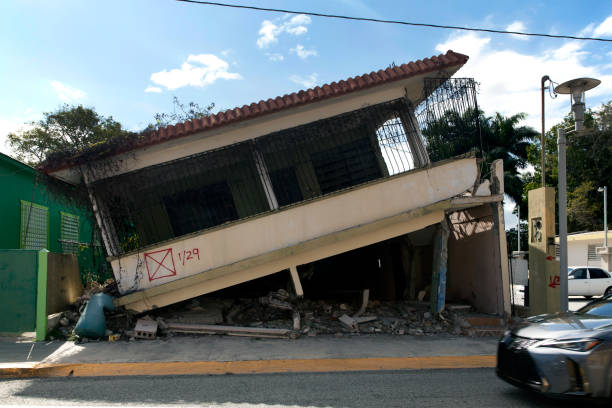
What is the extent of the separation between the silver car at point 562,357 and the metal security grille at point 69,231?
12.1 metres

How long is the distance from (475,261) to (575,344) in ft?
22.9

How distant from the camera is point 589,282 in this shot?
754 inches

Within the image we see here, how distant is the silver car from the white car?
54.1 feet

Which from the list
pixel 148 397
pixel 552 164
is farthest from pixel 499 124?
pixel 148 397

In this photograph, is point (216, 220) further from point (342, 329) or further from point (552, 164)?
point (552, 164)

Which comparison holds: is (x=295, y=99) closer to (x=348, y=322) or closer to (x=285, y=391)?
→ (x=348, y=322)

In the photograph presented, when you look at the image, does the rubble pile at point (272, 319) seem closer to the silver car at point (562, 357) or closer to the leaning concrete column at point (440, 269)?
the leaning concrete column at point (440, 269)

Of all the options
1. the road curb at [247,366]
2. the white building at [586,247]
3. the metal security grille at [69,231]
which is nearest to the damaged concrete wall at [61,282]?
the road curb at [247,366]

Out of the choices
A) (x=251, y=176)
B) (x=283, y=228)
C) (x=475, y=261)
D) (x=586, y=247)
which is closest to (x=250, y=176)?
(x=251, y=176)

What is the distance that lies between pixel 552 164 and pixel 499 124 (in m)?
4.65

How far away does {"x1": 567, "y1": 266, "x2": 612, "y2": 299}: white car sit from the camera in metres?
19.1

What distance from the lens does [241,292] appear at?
11.8 meters

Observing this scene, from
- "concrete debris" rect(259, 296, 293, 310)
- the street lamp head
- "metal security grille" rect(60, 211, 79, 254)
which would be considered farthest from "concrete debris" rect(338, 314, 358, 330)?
"metal security grille" rect(60, 211, 79, 254)

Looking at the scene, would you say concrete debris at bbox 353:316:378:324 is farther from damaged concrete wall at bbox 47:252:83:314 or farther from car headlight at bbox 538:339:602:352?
damaged concrete wall at bbox 47:252:83:314
